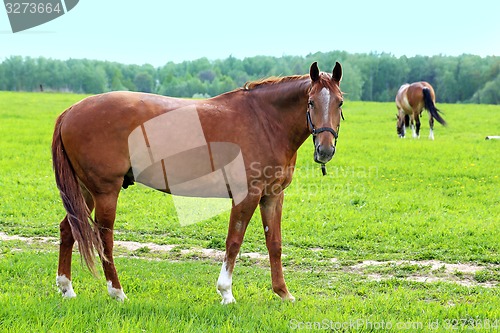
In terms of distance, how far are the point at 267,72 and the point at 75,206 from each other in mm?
58196

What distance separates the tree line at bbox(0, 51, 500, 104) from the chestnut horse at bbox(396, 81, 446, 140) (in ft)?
123

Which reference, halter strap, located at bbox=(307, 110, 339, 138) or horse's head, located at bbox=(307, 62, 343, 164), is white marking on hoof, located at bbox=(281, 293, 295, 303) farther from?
halter strap, located at bbox=(307, 110, 339, 138)

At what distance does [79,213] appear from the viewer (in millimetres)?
5152

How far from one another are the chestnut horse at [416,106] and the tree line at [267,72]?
37.4 m

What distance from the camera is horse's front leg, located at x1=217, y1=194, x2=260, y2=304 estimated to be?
5246 mm

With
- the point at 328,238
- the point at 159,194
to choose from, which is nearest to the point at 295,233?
the point at 328,238

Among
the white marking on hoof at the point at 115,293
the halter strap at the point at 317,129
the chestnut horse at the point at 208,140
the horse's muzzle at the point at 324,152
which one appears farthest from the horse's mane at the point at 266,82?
the white marking on hoof at the point at 115,293

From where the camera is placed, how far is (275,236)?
574cm

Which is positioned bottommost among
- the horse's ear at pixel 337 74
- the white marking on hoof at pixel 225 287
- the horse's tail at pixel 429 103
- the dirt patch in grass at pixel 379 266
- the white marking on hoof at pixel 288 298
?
the horse's tail at pixel 429 103

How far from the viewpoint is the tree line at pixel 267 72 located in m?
63.3

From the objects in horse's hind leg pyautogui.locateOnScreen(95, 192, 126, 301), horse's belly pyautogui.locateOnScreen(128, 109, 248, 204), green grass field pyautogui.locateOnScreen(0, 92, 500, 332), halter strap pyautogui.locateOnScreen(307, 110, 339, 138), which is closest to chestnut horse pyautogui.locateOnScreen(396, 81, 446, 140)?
green grass field pyautogui.locateOnScreen(0, 92, 500, 332)

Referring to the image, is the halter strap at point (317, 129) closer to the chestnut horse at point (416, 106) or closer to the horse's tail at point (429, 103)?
the chestnut horse at point (416, 106)

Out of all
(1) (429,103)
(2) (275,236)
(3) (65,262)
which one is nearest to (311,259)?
(2) (275,236)

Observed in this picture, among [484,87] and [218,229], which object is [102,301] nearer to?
[218,229]
